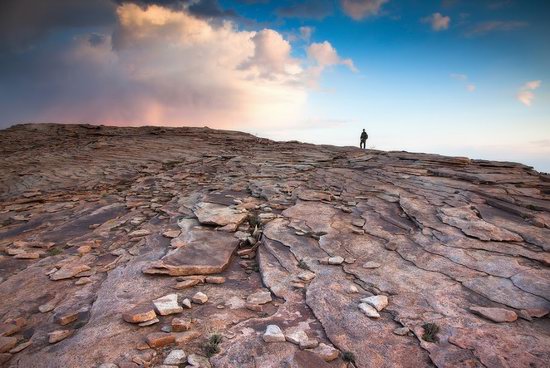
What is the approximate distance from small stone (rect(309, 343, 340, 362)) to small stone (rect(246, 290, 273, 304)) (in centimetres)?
124

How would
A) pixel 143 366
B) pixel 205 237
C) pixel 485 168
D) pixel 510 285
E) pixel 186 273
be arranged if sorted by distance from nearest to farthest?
1. pixel 143 366
2. pixel 510 285
3. pixel 186 273
4. pixel 205 237
5. pixel 485 168

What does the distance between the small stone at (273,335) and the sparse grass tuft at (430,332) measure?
5.70 ft

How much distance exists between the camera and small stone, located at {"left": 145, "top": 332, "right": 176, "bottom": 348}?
153 inches

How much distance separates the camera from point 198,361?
3623 millimetres

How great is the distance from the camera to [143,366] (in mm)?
3576

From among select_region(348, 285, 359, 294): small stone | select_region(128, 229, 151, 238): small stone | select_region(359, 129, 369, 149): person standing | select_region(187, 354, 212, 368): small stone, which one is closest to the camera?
select_region(187, 354, 212, 368): small stone

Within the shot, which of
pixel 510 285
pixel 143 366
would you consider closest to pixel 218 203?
pixel 143 366

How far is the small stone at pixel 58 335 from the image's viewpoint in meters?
4.14

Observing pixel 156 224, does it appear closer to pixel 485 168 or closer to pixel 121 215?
pixel 121 215

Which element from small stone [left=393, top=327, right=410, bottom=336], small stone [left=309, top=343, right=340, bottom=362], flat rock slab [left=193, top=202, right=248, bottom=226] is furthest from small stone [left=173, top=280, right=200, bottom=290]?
small stone [left=393, top=327, right=410, bottom=336]

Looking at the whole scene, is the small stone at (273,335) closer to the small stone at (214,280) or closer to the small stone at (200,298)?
the small stone at (200,298)

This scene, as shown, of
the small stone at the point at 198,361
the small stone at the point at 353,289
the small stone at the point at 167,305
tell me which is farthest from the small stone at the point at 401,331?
the small stone at the point at 167,305

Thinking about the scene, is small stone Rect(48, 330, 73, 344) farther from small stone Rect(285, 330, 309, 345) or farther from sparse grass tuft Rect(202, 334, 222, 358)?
small stone Rect(285, 330, 309, 345)

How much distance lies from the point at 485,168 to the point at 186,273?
39.8ft
